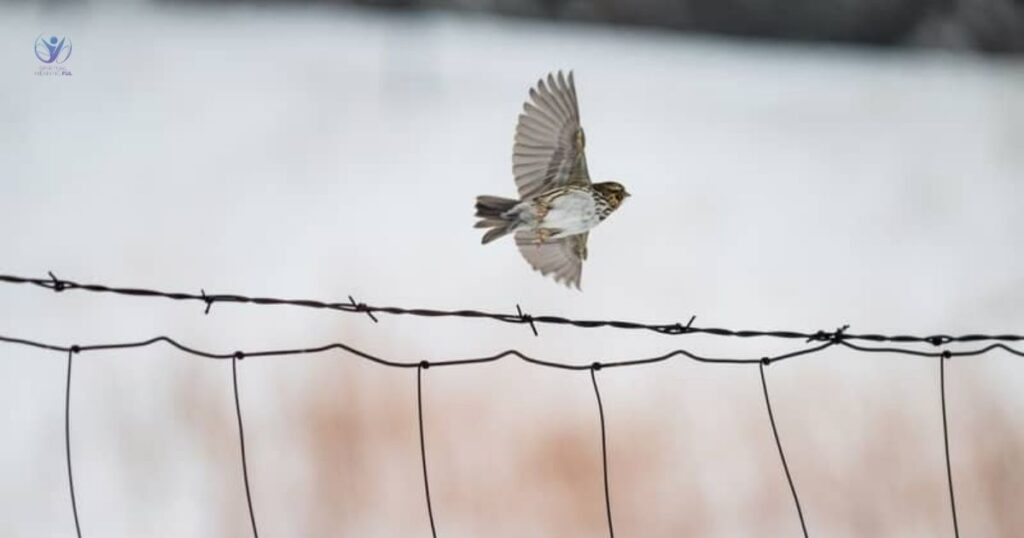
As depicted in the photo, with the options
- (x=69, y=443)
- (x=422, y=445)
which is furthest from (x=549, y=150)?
(x=69, y=443)

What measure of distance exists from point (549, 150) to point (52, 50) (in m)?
0.48

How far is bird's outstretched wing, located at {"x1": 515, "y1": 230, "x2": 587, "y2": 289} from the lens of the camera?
2.56 feet

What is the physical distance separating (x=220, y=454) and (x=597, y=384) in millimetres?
336

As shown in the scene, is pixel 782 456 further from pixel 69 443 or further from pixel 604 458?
pixel 69 443

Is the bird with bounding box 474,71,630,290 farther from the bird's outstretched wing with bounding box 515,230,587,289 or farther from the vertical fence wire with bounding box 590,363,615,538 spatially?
the vertical fence wire with bounding box 590,363,615,538

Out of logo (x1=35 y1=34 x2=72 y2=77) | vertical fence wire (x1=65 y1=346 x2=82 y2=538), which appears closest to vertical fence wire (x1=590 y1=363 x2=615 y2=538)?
vertical fence wire (x1=65 y1=346 x2=82 y2=538)

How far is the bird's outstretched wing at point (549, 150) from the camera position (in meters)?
0.74

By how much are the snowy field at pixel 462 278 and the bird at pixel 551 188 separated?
0.14 feet

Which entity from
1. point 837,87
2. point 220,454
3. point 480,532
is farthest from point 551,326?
point 837,87

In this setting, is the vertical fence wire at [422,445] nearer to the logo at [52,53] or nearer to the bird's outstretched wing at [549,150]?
the bird's outstretched wing at [549,150]

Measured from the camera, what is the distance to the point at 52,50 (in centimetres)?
82

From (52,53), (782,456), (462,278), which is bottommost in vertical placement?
(782,456)

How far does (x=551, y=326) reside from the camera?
32.0 inches

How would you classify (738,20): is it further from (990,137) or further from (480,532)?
(480,532)
